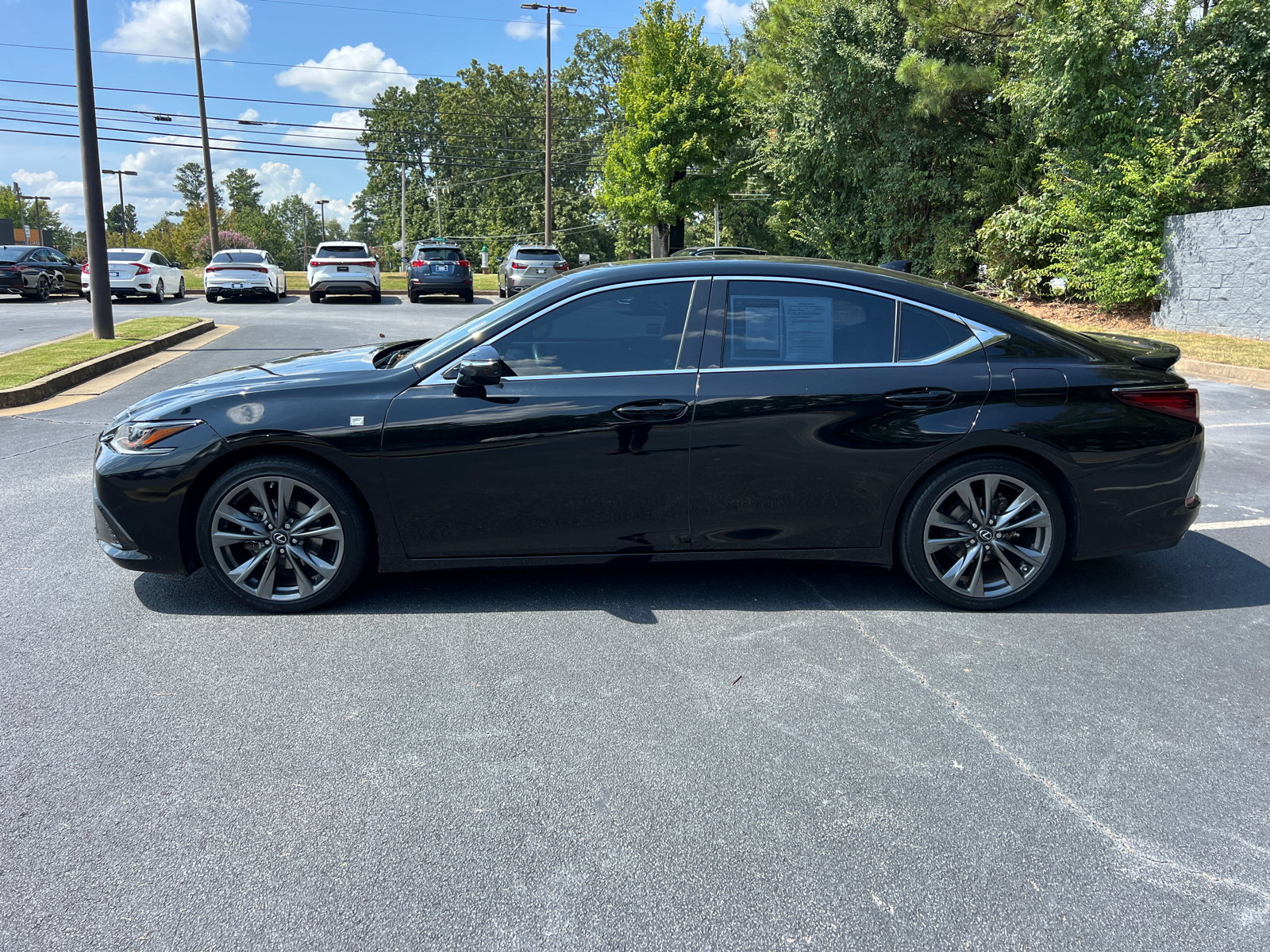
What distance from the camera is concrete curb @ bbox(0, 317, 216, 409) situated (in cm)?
979

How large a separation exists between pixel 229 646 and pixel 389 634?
2.18 feet

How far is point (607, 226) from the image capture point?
80.5 metres

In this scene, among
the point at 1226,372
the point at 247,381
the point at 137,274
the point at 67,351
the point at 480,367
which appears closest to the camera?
the point at 480,367

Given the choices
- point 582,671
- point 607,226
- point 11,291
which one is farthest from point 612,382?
point 607,226

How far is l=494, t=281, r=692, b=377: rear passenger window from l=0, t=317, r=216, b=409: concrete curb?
315 inches

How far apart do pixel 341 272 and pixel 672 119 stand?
13443 millimetres

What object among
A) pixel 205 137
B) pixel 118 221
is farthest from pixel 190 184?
pixel 205 137

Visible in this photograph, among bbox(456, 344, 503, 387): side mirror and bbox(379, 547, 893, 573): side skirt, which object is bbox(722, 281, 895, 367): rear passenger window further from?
bbox(456, 344, 503, 387): side mirror

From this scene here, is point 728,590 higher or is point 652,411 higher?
point 652,411

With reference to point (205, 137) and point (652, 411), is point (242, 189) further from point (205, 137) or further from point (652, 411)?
point (652, 411)

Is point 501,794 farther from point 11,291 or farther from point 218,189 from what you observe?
point 218,189

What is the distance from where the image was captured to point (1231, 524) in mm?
5781

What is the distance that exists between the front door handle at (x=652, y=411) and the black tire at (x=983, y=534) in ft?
3.90

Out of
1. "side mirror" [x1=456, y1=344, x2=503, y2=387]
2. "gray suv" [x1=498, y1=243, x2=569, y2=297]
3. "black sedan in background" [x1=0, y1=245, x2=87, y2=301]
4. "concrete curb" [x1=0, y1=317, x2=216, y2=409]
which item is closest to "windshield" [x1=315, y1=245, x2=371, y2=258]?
"gray suv" [x1=498, y1=243, x2=569, y2=297]
